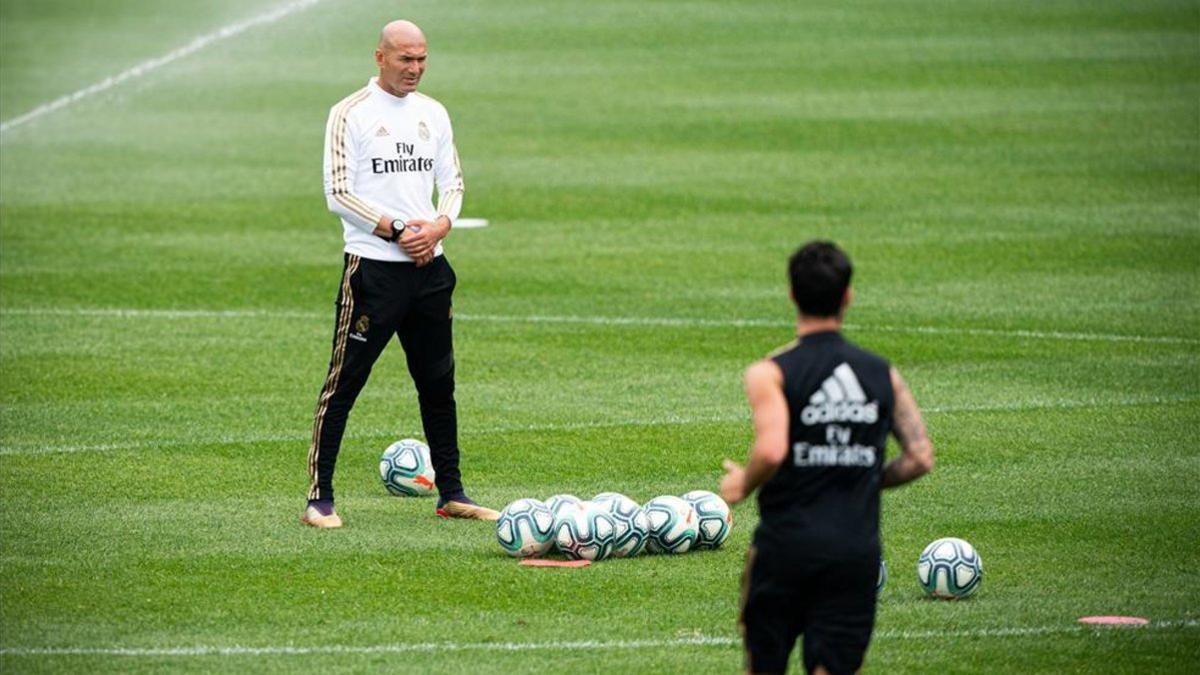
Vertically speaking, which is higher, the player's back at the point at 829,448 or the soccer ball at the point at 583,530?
the player's back at the point at 829,448

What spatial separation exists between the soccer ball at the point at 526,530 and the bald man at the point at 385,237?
1.15 meters

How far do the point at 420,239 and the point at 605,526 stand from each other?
1870mm

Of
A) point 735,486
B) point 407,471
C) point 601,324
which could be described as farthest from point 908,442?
point 601,324

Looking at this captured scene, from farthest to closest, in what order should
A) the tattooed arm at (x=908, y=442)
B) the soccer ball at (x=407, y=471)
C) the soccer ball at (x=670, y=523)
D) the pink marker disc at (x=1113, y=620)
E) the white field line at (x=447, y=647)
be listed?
the soccer ball at (x=407, y=471)
the soccer ball at (x=670, y=523)
the pink marker disc at (x=1113, y=620)
the white field line at (x=447, y=647)
the tattooed arm at (x=908, y=442)

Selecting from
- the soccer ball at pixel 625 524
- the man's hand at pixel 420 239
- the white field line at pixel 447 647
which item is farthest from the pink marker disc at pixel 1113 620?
the man's hand at pixel 420 239

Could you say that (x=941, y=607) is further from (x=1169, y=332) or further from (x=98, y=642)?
(x=1169, y=332)

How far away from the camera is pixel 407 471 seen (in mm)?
12320

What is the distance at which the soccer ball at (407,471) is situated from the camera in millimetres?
12328

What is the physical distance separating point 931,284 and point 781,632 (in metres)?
12.6

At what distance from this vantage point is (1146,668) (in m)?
9.10

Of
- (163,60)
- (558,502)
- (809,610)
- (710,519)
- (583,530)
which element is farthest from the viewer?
(163,60)

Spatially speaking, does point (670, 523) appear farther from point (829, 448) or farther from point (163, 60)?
point (163, 60)

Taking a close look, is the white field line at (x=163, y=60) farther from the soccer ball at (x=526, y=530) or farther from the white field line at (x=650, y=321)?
the soccer ball at (x=526, y=530)

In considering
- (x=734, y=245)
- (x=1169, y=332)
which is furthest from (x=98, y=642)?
(x=734, y=245)
